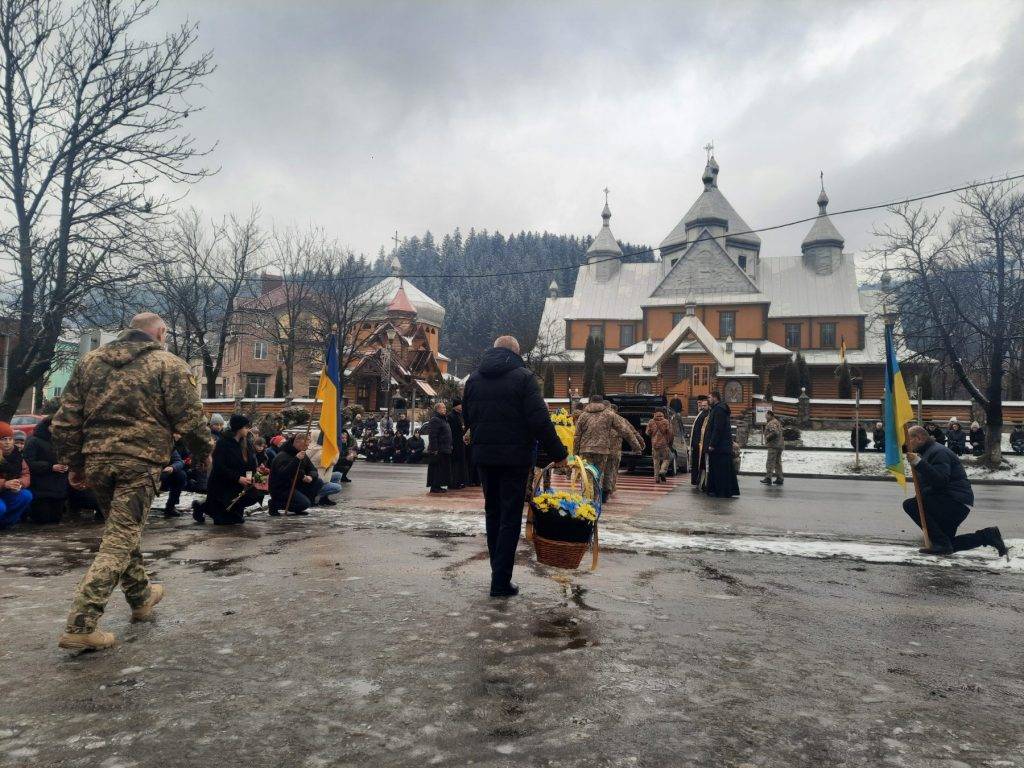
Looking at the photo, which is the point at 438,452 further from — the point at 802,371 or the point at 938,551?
the point at 802,371

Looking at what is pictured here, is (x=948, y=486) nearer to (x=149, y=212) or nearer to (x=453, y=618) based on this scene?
(x=453, y=618)

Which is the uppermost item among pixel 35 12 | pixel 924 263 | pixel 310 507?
pixel 35 12

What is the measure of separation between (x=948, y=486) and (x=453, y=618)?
256 inches

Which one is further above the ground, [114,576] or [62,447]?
[62,447]

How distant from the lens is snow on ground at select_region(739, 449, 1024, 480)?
76.6 feet

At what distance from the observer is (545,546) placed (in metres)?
5.35

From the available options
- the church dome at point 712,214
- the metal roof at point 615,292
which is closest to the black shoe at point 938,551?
the metal roof at point 615,292

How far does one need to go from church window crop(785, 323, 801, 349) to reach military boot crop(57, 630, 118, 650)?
5928cm

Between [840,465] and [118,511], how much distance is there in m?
25.3

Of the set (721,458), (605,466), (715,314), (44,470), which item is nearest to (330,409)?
(44,470)

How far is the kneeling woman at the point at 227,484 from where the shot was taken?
30.9 feet

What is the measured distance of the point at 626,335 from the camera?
2394 inches

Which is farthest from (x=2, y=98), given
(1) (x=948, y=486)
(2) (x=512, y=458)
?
(1) (x=948, y=486)

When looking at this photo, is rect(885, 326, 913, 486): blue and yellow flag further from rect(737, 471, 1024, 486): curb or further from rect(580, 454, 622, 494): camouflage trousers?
rect(737, 471, 1024, 486): curb
